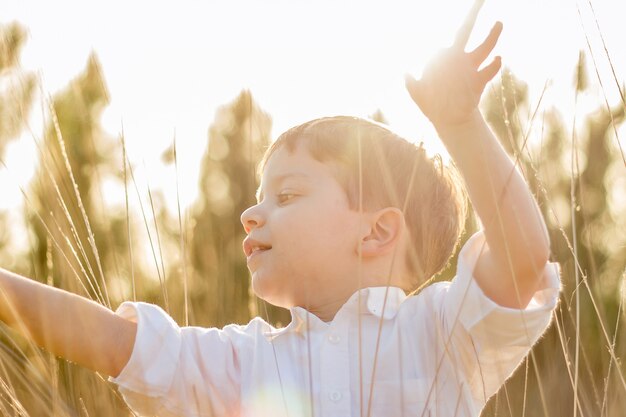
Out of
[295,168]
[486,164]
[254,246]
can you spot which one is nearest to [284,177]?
[295,168]

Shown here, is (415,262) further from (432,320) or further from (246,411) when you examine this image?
(246,411)

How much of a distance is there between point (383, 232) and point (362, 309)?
0.20 meters

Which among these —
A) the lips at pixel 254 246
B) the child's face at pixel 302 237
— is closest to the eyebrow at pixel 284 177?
the child's face at pixel 302 237

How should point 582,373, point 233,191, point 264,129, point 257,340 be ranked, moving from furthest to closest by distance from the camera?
point 233,191 → point 582,373 → point 264,129 → point 257,340

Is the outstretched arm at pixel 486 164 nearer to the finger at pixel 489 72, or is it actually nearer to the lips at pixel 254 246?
the finger at pixel 489 72

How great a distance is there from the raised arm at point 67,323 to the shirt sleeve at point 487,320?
523 mm

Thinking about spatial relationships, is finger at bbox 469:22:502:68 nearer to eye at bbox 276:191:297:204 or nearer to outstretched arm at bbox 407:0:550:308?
outstretched arm at bbox 407:0:550:308

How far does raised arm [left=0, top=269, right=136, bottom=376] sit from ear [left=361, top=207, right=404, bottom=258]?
46 centimetres

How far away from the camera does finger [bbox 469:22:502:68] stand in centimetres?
127

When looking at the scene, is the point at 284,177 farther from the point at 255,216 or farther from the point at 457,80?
the point at 457,80

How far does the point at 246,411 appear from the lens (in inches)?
60.9

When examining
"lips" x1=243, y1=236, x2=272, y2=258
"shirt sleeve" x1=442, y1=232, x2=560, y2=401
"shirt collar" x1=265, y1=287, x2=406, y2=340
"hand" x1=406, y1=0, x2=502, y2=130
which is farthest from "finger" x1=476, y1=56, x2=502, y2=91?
"lips" x1=243, y1=236, x2=272, y2=258

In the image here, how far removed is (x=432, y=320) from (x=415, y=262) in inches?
8.6

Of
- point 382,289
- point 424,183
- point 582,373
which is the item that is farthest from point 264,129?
point 582,373
